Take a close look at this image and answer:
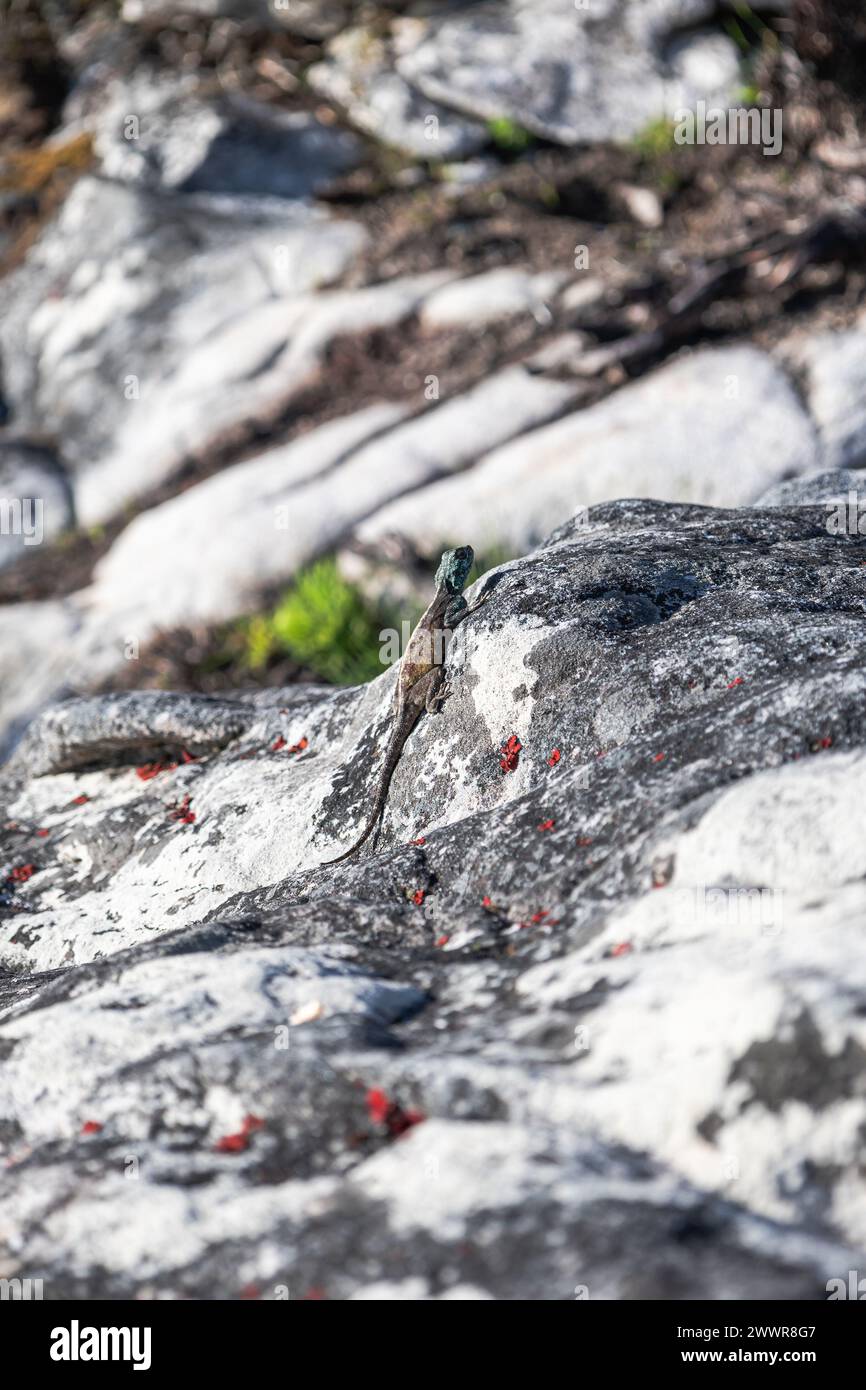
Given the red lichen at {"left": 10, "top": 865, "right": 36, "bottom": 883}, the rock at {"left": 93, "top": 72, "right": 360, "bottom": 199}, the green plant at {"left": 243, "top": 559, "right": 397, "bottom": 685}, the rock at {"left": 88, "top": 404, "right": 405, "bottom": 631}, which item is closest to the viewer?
the red lichen at {"left": 10, "top": 865, "right": 36, "bottom": 883}

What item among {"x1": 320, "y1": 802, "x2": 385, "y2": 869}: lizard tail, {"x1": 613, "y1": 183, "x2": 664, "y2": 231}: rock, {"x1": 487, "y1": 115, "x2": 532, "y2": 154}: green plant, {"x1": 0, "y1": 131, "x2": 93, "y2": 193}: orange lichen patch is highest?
{"x1": 0, "y1": 131, "x2": 93, "y2": 193}: orange lichen patch

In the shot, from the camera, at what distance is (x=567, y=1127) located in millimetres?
2432

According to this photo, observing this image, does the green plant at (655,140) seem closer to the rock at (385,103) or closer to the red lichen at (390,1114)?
the rock at (385,103)

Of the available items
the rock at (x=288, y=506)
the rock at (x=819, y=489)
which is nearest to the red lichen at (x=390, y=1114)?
the rock at (x=819, y=489)

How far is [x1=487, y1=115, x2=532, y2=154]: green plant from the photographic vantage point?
45.4ft

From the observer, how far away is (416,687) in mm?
4488

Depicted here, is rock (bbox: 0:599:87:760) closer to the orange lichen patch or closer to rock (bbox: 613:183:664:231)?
rock (bbox: 613:183:664:231)

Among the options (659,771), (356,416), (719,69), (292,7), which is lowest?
(659,771)

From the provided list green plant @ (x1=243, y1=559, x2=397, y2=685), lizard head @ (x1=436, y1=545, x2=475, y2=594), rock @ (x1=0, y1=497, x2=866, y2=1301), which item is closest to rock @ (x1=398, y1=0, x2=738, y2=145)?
green plant @ (x1=243, y1=559, x2=397, y2=685)

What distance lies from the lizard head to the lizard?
0.30 meters
